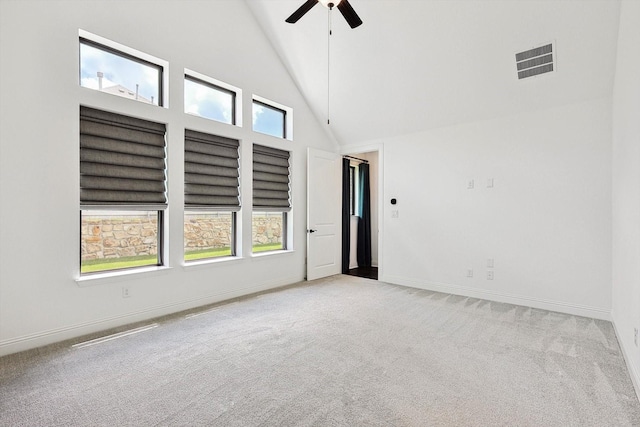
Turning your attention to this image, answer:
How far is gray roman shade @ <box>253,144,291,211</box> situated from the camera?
180 inches

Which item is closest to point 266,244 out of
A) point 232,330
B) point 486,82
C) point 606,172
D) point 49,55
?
point 232,330

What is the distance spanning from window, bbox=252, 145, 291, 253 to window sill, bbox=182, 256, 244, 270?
48cm

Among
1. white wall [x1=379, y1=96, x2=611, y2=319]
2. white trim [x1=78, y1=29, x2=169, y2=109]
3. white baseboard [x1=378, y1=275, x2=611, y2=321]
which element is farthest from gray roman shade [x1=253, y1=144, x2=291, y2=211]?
white baseboard [x1=378, y1=275, x2=611, y2=321]

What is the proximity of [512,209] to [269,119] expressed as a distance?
3778 mm

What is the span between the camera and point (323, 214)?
17.9ft

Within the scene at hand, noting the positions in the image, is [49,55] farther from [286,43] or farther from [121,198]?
[286,43]

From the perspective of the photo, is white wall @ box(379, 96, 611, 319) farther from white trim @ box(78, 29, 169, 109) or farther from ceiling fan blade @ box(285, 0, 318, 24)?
white trim @ box(78, 29, 169, 109)

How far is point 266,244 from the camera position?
Answer: 16.0 ft

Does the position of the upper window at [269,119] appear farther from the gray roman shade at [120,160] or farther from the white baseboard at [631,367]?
the white baseboard at [631,367]

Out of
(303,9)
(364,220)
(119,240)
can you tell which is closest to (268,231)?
(119,240)

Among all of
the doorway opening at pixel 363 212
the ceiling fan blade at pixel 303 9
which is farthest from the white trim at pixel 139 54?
the doorway opening at pixel 363 212

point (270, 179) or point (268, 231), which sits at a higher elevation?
point (270, 179)

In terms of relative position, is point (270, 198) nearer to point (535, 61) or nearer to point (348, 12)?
point (348, 12)

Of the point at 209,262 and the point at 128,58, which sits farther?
the point at 209,262
